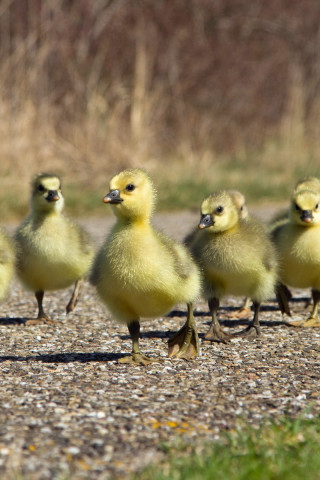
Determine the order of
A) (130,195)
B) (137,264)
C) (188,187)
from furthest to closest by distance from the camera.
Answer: (188,187) → (130,195) → (137,264)

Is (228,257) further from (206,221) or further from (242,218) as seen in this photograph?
(242,218)

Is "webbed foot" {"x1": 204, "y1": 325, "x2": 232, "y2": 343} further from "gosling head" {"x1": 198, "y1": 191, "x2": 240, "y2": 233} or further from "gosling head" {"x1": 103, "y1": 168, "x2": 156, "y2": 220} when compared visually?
"gosling head" {"x1": 103, "y1": 168, "x2": 156, "y2": 220}

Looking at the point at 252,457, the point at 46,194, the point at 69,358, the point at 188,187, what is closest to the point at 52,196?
the point at 46,194

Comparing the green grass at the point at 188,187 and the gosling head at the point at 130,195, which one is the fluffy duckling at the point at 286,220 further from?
the green grass at the point at 188,187

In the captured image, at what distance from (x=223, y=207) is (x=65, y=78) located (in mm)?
10565

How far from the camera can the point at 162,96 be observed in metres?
17.5

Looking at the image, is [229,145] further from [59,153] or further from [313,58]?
[59,153]

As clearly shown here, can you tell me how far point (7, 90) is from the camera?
13.7 metres

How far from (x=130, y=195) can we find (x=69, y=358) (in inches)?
48.7

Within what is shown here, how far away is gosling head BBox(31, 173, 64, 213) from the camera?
6.46 metres

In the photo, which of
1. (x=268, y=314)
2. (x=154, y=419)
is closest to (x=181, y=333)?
(x=154, y=419)

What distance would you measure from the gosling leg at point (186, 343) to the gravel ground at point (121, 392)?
76 millimetres

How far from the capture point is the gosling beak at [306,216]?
241 inches

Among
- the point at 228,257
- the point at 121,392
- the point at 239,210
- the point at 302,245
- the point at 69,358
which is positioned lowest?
the point at 121,392
